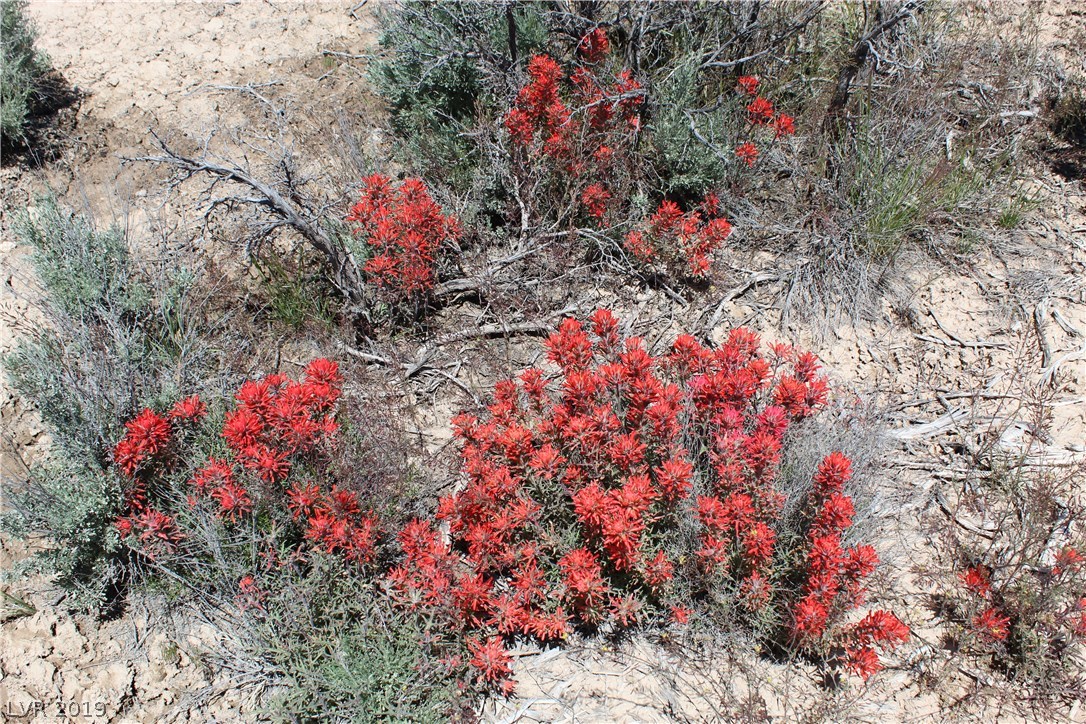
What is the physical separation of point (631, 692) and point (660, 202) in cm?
290

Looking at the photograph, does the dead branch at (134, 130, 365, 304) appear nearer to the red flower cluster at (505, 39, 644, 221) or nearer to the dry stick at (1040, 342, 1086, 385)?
the red flower cluster at (505, 39, 644, 221)

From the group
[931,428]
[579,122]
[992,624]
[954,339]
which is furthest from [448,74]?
[992,624]

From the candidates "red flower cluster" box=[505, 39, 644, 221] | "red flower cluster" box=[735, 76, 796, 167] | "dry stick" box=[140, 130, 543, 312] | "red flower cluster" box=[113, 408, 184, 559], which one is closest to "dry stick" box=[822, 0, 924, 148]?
"red flower cluster" box=[735, 76, 796, 167]

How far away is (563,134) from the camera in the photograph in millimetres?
4219

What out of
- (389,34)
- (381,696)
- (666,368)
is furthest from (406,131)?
(381,696)

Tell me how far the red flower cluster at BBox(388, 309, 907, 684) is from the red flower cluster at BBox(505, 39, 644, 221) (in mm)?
1452

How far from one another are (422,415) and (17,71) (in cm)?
343

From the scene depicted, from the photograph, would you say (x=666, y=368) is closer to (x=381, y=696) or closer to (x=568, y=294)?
(x=568, y=294)

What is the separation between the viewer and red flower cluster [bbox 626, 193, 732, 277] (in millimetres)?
4125

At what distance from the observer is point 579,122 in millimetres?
4363

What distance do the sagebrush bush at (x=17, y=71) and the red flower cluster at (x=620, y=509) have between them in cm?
369

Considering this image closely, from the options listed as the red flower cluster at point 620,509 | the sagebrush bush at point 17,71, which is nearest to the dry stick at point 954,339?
the red flower cluster at point 620,509

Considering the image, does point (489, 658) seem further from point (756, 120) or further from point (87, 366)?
point (756, 120)

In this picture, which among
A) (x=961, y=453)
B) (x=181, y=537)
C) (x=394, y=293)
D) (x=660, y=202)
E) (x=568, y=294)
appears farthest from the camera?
(x=660, y=202)
